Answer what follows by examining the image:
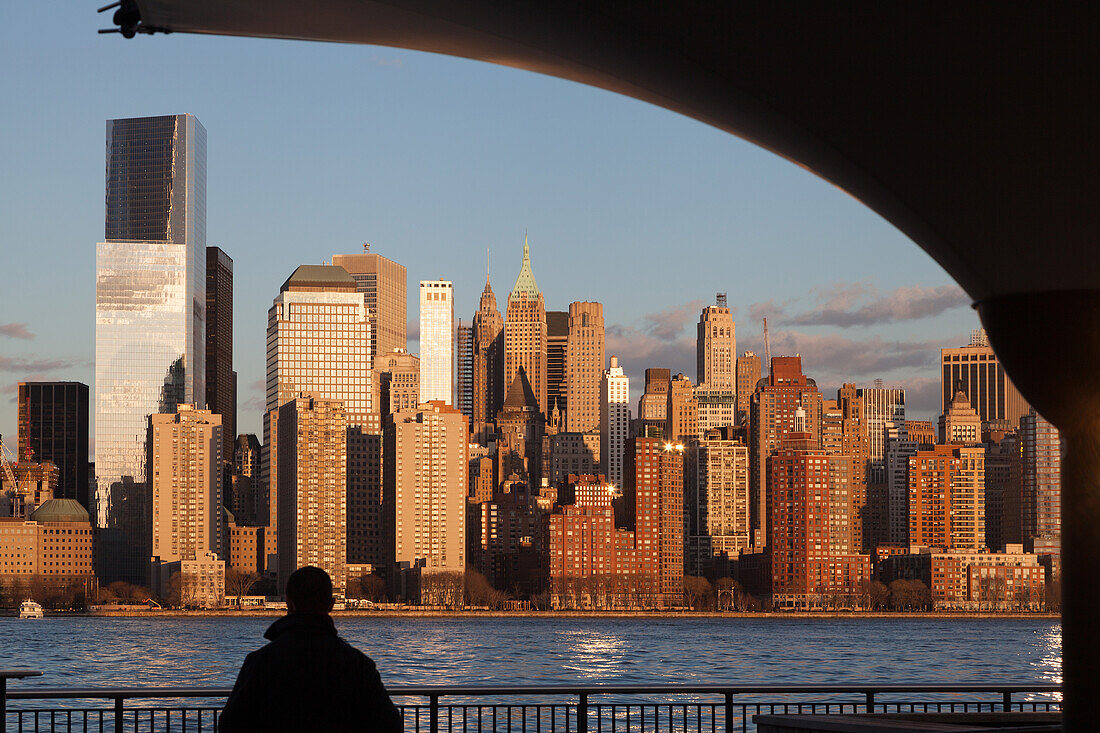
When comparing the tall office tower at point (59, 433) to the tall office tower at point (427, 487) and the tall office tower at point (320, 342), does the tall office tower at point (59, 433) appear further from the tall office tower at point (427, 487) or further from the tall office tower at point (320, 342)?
the tall office tower at point (427, 487)

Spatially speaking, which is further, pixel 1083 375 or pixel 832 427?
pixel 832 427

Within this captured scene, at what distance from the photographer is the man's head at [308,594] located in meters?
4.59

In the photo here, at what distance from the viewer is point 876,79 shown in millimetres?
5801

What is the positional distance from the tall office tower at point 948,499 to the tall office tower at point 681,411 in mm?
42061

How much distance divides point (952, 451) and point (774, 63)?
527 ft

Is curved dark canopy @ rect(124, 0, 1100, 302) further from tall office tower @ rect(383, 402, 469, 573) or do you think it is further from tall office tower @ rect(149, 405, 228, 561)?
tall office tower @ rect(149, 405, 228, 561)

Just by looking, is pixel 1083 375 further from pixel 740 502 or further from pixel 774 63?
pixel 740 502

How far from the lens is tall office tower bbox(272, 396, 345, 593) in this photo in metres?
136

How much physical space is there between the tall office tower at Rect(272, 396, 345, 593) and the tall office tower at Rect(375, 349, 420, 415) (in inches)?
1327

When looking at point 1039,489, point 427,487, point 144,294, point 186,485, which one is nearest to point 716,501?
point 1039,489

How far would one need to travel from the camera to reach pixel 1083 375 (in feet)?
20.6

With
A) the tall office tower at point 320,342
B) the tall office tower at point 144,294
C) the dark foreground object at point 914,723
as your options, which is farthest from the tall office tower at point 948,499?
the dark foreground object at point 914,723

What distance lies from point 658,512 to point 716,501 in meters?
14.5

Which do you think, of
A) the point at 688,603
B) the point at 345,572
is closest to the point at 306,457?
the point at 345,572
